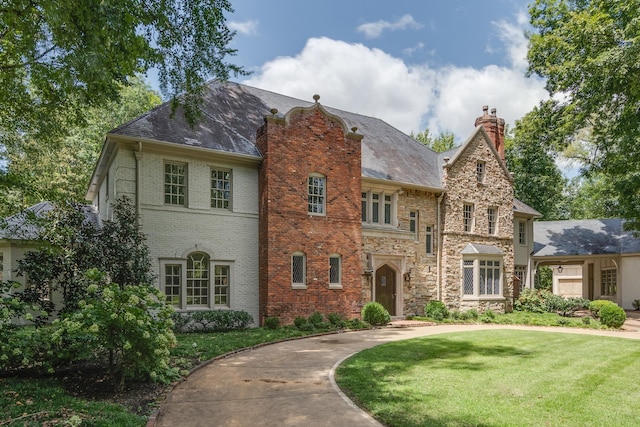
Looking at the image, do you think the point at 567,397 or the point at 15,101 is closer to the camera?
the point at 567,397

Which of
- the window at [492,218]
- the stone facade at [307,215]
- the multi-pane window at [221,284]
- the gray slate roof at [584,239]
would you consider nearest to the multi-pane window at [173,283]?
the multi-pane window at [221,284]

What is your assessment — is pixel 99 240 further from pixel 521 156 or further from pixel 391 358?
pixel 521 156

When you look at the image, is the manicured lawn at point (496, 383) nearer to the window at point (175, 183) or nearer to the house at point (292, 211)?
the house at point (292, 211)

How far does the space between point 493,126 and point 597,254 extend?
11743 mm

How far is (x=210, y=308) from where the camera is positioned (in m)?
15.3

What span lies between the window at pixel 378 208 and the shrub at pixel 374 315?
405 cm

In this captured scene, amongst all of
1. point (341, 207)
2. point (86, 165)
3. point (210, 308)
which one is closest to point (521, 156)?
point (341, 207)

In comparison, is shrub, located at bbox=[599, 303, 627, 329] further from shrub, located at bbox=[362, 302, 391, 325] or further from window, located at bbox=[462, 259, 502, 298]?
shrub, located at bbox=[362, 302, 391, 325]

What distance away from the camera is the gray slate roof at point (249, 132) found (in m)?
15.2

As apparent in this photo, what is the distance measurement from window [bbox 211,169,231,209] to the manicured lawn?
802 cm

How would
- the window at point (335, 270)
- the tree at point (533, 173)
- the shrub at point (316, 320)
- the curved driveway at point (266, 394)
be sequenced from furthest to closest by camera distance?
the tree at point (533, 173), the window at point (335, 270), the shrub at point (316, 320), the curved driveway at point (266, 394)

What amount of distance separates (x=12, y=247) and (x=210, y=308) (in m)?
8.85

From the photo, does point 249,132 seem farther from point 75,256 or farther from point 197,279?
point 75,256

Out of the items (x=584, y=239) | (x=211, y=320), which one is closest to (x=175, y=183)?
(x=211, y=320)
